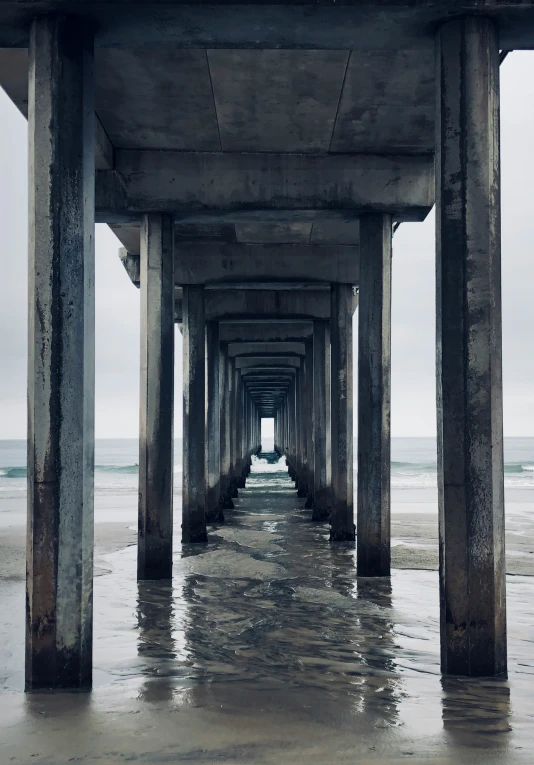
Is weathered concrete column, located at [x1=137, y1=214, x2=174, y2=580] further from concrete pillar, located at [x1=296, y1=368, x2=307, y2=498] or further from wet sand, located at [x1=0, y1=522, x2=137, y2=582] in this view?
concrete pillar, located at [x1=296, y1=368, x2=307, y2=498]

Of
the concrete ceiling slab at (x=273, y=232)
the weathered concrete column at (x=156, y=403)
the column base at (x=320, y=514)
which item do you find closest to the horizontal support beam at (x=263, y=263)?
the concrete ceiling slab at (x=273, y=232)

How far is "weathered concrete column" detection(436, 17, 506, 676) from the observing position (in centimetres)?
615

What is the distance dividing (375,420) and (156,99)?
15.9 ft

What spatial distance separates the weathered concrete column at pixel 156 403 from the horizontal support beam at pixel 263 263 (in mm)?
4187

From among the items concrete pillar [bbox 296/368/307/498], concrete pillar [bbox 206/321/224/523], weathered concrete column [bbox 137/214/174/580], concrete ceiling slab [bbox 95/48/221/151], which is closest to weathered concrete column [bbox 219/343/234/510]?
concrete pillar [bbox 296/368/307/498]

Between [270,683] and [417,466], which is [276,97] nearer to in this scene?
[270,683]

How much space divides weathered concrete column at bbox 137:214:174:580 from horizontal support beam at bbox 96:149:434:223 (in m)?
0.42

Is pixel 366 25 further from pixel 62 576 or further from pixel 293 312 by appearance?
pixel 293 312

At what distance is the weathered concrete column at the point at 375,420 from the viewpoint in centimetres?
1100

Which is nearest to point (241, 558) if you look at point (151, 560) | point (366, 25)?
point (151, 560)

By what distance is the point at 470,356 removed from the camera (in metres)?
6.26

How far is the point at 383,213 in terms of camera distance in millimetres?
11305

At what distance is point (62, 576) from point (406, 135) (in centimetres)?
715

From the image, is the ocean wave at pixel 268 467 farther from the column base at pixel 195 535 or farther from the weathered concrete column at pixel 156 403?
the weathered concrete column at pixel 156 403
